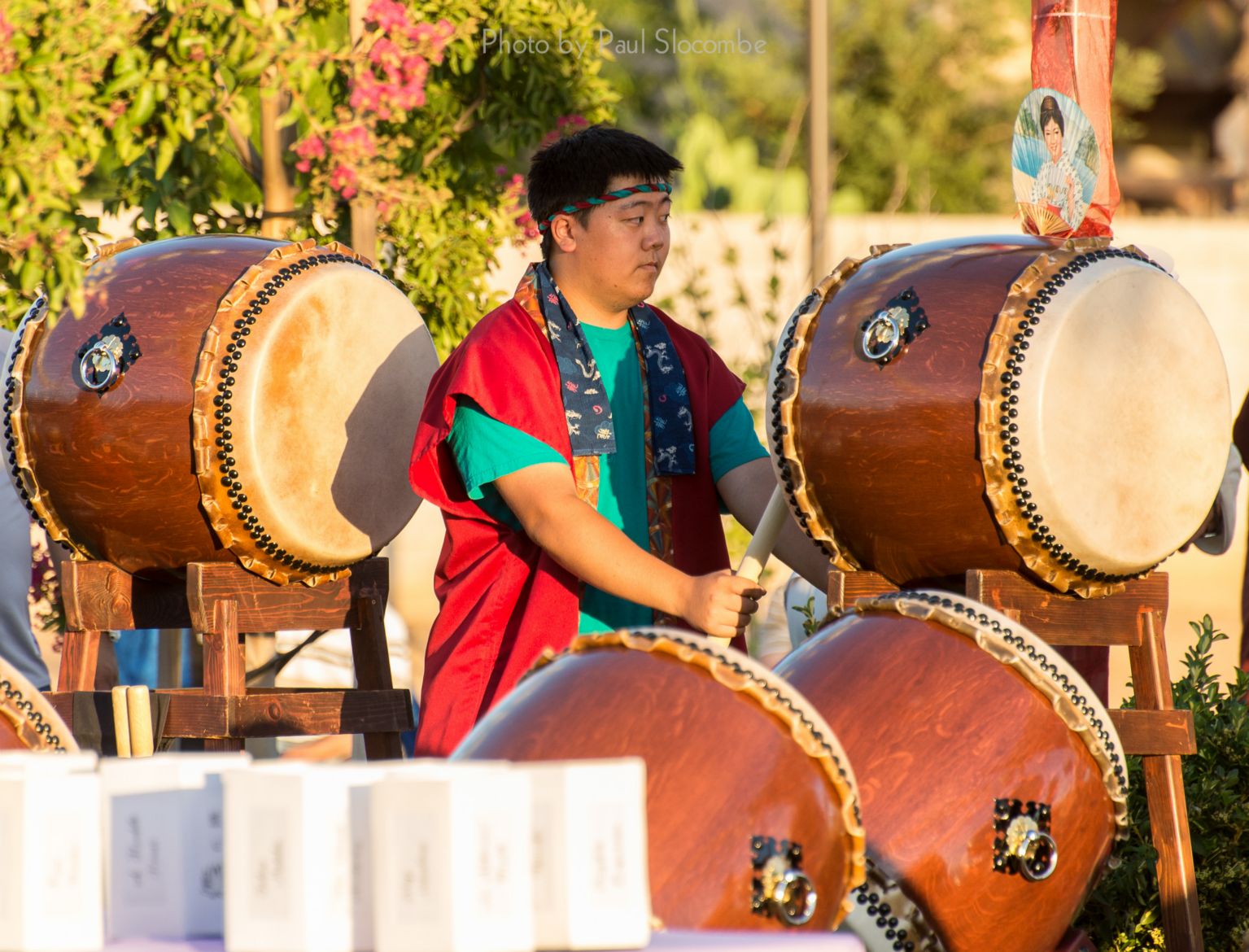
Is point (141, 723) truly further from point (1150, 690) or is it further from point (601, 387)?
point (1150, 690)

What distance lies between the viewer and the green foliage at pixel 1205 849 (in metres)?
3.50

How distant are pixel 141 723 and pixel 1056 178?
1869 mm

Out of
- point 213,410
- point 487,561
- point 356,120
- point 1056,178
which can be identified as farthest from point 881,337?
point 356,120

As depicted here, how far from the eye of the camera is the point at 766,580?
7.76 meters

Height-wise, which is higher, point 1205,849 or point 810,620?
point 810,620

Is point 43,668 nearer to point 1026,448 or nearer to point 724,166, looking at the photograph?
point 1026,448

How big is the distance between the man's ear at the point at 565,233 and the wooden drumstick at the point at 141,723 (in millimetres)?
1074

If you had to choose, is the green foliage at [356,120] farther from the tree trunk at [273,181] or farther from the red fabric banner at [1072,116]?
the red fabric banner at [1072,116]

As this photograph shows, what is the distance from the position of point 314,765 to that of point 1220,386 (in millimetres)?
1945

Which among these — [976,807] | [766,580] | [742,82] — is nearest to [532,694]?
[976,807]

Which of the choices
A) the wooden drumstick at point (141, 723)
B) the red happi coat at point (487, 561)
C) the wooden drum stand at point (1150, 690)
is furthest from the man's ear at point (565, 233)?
the wooden drumstick at point (141, 723)

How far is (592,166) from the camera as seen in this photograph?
3.27m

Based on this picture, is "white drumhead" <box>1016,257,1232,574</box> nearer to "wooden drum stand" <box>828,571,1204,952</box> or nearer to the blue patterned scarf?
"wooden drum stand" <box>828,571,1204,952</box>

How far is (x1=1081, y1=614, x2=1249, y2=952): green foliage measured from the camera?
350cm
